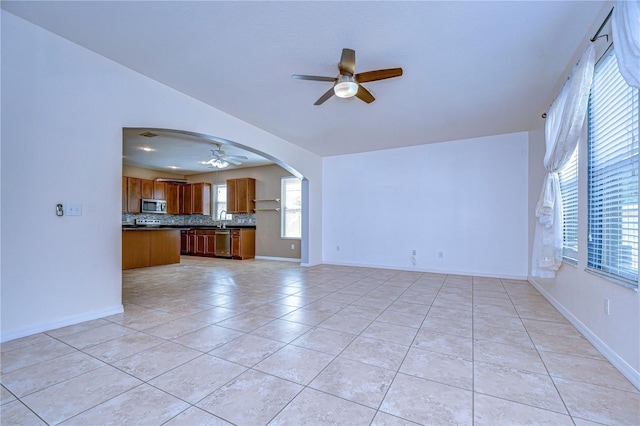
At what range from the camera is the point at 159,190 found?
8.70 m

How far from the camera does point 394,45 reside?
2.54 metres

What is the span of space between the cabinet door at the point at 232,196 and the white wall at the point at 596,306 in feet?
23.9

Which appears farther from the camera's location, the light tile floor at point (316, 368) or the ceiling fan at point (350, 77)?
the ceiling fan at point (350, 77)

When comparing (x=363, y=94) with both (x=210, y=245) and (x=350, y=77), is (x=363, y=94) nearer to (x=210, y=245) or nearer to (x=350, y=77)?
(x=350, y=77)

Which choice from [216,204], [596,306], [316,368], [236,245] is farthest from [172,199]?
[596,306]

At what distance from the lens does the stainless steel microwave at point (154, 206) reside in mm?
8266

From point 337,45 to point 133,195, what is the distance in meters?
7.87

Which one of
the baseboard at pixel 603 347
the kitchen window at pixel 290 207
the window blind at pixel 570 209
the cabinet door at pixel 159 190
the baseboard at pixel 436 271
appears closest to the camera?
the baseboard at pixel 603 347

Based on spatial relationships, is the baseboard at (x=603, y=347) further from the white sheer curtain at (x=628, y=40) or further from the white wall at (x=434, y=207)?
the white wall at (x=434, y=207)

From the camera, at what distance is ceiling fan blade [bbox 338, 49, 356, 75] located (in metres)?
2.38

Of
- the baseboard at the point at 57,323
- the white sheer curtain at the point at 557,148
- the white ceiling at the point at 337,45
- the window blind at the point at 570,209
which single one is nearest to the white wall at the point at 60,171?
the baseboard at the point at 57,323

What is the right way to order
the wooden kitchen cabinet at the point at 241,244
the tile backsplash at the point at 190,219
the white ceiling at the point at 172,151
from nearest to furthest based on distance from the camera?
1. the white ceiling at the point at 172,151
2. the wooden kitchen cabinet at the point at 241,244
3. the tile backsplash at the point at 190,219

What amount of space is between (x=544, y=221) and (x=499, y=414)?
104 inches

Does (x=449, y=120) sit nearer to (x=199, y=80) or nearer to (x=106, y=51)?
(x=199, y=80)
